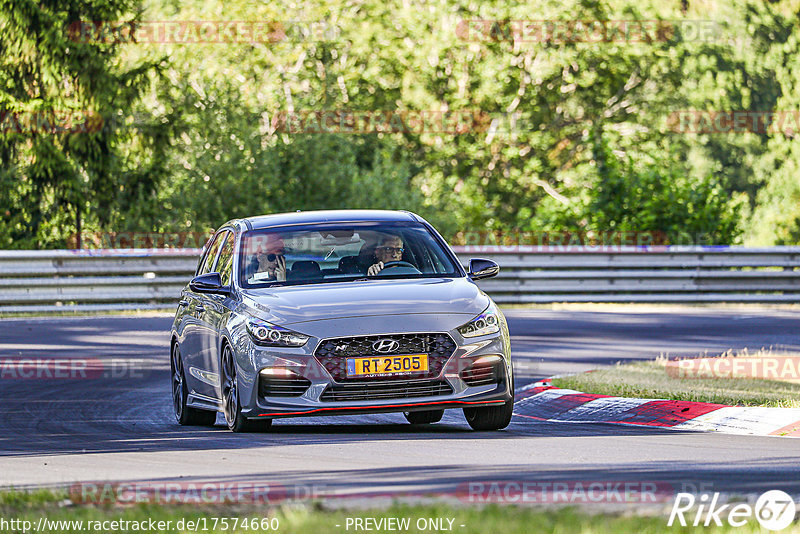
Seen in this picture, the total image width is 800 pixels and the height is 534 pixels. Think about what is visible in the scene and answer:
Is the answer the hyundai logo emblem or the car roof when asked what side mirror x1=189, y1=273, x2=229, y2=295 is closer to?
the car roof

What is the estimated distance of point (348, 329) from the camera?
988cm

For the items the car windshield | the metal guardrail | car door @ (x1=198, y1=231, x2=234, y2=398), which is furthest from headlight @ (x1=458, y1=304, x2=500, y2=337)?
the metal guardrail

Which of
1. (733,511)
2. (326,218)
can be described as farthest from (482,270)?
(733,511)

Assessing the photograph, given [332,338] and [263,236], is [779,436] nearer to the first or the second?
[332,338]

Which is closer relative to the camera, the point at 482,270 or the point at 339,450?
the point at 339,450

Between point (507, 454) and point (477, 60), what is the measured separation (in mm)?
35949

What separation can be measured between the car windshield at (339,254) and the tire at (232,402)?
63cm

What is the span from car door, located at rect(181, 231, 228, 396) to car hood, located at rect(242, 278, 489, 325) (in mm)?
925

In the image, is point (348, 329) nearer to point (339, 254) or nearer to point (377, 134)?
point (339, 254)

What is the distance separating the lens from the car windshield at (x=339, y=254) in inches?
436

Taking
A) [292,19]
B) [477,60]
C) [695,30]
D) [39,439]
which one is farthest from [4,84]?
[695,30]

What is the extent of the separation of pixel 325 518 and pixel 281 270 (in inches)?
206

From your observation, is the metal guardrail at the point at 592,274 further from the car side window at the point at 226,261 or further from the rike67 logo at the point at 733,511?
the rike67 logo at the point at 733,511

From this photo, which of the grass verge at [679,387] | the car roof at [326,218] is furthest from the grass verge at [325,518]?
the grass verge at [679,387]
